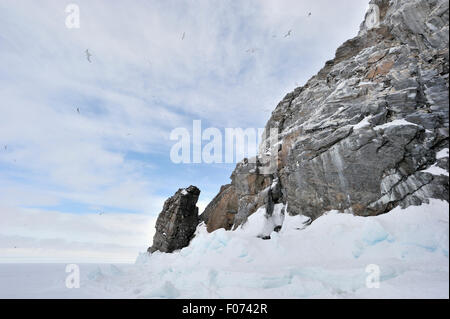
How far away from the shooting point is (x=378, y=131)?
60.8ft

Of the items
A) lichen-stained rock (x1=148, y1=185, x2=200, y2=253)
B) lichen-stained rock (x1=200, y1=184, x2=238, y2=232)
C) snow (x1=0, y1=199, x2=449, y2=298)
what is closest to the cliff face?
snow (x1=0, y1=199, x2=449, y2=298)

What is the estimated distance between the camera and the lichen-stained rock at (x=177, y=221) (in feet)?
139

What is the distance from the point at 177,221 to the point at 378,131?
35.4m

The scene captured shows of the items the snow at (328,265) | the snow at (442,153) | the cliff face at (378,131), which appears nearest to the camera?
the snow at (328,265)

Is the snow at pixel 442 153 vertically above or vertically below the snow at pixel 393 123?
below

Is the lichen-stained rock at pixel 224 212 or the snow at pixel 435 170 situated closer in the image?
the snow at pixel 435 170

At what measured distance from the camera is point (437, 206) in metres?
14.2

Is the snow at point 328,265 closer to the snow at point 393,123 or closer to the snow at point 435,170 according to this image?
the snow at point 435,170

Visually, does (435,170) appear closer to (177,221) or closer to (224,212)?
(224,212)

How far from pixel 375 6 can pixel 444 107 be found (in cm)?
2470

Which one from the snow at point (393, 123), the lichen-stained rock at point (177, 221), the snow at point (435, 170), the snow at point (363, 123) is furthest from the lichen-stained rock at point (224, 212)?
the snow at point (435, 170)

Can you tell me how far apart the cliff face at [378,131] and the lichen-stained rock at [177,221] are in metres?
17.9

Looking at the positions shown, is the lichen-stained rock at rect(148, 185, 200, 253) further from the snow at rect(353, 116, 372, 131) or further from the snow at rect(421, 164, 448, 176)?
the snow at rect(421, 164, 448, 176)
